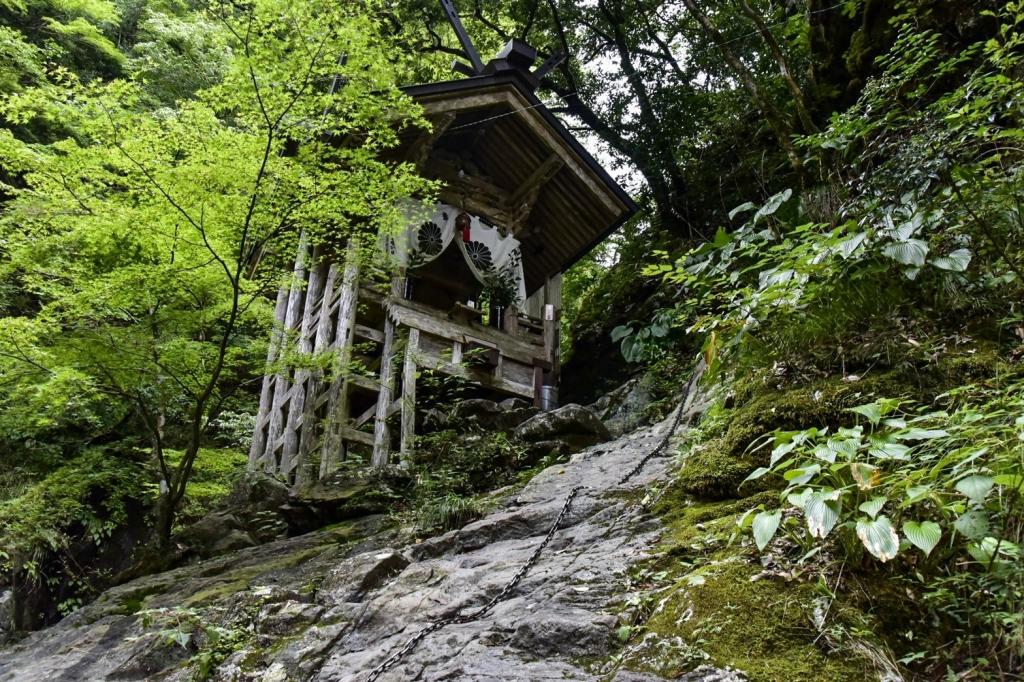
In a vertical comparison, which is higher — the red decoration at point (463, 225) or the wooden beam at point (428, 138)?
the wooden beam at point (428, 138)

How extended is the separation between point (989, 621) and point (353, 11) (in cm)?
885

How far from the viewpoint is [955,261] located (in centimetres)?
362

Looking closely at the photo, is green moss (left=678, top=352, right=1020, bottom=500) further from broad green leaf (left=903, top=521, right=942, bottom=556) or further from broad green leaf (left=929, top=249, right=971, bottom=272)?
broad green leaf (left=903, top=521, right=942, bottom=556)

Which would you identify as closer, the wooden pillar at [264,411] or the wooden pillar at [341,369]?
the wooden pillar at [341,369]

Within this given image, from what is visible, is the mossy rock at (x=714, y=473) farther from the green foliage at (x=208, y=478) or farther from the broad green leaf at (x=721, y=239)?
the green foliage at (x=208, y=478)

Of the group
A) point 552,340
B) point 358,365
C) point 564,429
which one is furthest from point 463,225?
point 564,429

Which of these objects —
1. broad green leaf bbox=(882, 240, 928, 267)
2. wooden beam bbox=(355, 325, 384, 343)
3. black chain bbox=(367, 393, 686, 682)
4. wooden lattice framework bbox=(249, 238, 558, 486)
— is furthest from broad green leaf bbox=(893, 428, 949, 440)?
wooden beam bbox=(355, 325, 384, 343)

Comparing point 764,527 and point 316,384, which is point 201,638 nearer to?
point 764,527

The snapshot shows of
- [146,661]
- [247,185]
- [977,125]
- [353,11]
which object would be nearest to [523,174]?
[353,11]

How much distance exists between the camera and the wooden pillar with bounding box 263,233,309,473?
11.2m

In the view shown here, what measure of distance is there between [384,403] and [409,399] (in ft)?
1.60

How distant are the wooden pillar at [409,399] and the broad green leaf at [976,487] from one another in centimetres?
758

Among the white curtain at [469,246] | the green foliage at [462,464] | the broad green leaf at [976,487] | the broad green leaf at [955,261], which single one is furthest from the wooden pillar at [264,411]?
the broad green leaf at [976,487]

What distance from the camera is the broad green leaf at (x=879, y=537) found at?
84.6 inches
